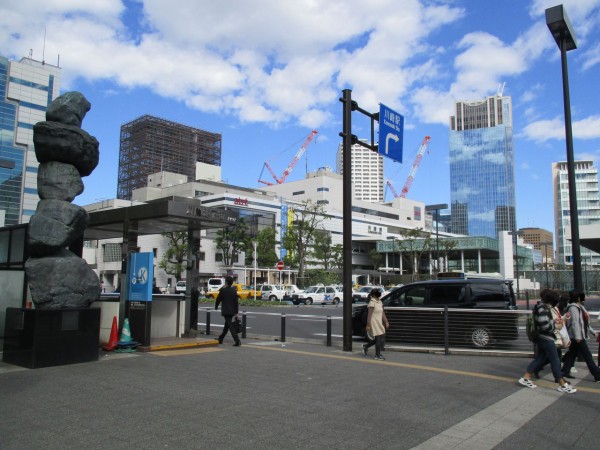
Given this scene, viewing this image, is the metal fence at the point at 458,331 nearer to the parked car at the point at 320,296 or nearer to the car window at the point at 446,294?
the car window at the point at 446,294

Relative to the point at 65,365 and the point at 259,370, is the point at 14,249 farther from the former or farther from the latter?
the point at 259,370

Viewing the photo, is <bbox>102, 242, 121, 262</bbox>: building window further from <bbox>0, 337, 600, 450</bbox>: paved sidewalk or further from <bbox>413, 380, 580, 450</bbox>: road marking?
<bbox>413, 380, 580, 450</bbox>: road marking

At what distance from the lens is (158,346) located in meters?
11.6

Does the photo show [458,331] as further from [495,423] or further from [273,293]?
[273,293]

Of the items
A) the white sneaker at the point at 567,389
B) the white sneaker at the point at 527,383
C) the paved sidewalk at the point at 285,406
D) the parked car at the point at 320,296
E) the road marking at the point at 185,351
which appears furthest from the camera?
the parked car at the point at 320,296

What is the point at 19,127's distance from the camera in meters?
93.0

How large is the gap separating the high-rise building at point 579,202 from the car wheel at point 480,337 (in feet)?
372

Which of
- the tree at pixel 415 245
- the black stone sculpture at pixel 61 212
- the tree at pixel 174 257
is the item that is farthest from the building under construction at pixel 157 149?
the black stone sculpture at pixel 61 212

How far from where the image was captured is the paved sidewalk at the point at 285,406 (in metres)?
5.29

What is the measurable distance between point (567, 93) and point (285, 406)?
10670mm

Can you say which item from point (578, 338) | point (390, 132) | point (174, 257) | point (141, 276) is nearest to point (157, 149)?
point (174, 257)

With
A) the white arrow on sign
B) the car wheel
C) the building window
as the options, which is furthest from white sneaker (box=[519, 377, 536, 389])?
the building window

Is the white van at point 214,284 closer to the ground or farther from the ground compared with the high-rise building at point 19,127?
closer to the ground

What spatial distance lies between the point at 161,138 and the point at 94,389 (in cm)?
18055
